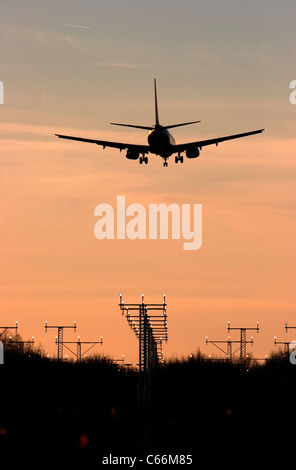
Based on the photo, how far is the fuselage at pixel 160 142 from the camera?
89.9 metres

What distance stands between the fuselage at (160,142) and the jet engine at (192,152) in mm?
1919

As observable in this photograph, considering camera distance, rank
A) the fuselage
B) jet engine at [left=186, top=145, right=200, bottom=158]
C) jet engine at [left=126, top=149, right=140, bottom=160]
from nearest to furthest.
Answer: jet engine at [left=186, top=145, right=200, bottom=158], the fuselage, jet engine at [left=126, top=149, right=140, bottom=160]

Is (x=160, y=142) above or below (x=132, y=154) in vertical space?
above

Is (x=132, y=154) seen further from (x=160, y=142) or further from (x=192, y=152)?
(x=192, y=152)

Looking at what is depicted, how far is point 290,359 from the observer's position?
166500mm

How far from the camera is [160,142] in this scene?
89.9 metres

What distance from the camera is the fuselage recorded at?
8988cm

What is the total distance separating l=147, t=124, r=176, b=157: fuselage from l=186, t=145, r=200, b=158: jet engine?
75.6 inches

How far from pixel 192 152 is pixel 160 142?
9.98 ft

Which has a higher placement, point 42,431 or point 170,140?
point 170,140

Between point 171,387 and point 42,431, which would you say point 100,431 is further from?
point 171,387

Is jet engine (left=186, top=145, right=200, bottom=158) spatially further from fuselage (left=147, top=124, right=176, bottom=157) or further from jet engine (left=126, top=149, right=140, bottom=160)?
jet engine (left=126, top=149, right=140, bottom=160)
